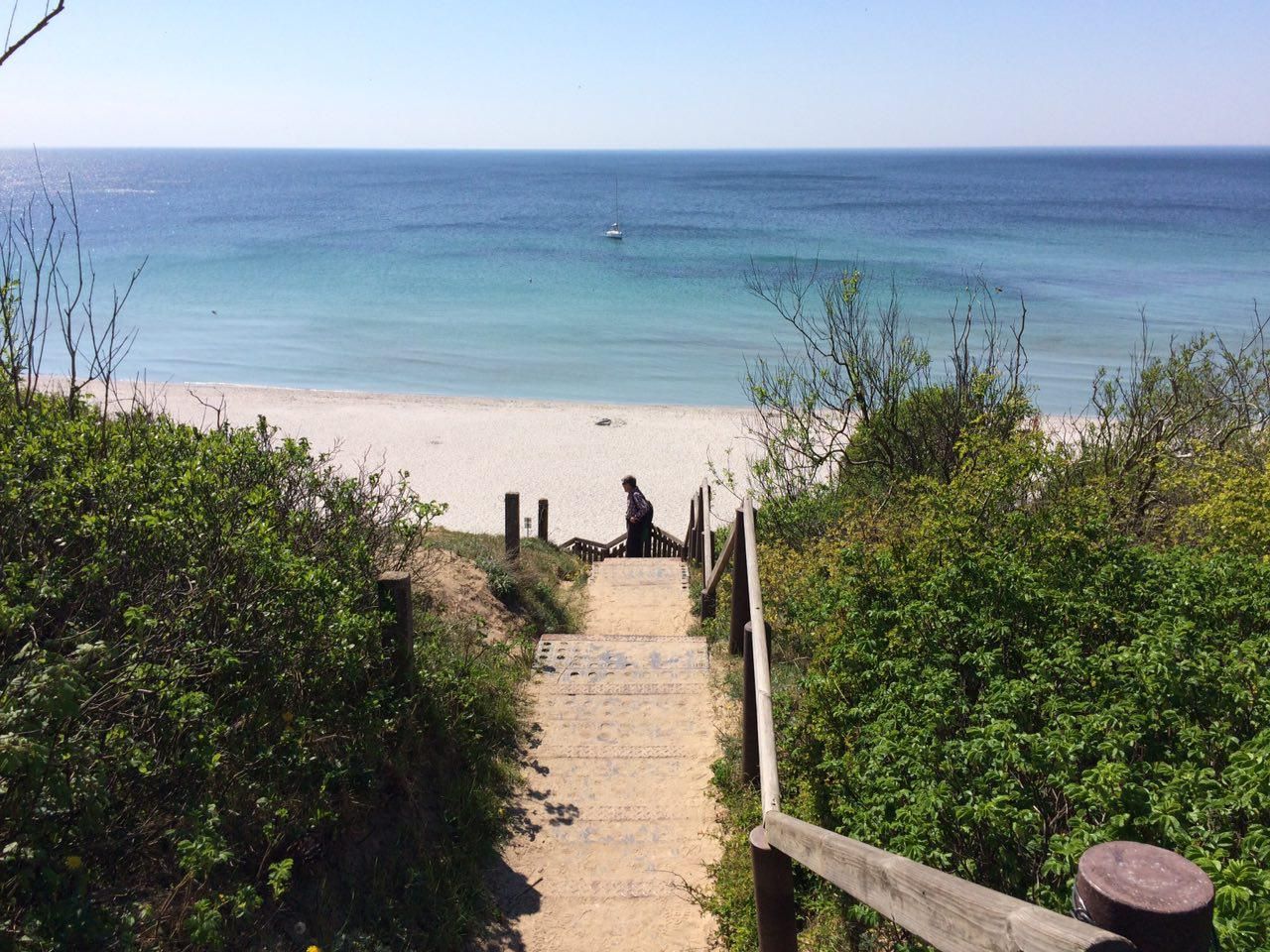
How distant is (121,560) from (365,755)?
1558 millimetres

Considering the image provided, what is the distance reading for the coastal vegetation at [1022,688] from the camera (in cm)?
316

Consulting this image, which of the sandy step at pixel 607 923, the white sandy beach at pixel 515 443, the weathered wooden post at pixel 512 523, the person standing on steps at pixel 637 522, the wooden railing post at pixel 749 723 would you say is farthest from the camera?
the white sandy beach at pixel 515 443

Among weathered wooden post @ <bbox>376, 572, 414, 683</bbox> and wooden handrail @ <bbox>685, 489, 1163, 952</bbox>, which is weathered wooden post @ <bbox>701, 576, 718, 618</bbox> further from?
wooden handrail @ <bbox>685, 489, 1163, 952</bbox>

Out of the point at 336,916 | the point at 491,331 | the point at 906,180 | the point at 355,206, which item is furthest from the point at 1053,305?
the point at 906,180

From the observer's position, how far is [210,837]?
137 inches

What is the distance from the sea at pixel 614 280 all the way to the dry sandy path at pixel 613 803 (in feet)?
23.0

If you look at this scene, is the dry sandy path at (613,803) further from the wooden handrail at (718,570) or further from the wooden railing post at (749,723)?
the wooden handrail at (718,570)

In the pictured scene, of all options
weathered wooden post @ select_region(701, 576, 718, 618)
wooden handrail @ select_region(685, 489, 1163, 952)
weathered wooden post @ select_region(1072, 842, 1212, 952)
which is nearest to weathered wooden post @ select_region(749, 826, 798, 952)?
wooden handrail @ select_region(685, 489, 1163, 952)

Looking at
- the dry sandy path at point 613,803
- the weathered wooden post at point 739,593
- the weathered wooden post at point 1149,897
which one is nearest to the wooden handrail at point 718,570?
the weathered wooden post at point 739,593

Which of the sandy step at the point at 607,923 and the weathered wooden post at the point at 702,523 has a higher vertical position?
the weathered wooden post at the point at 702,523

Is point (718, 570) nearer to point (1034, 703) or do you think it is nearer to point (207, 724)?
point (1034, 703)

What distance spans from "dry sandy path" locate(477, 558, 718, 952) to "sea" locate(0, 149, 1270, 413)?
702 centimetres

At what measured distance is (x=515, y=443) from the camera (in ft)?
86.7

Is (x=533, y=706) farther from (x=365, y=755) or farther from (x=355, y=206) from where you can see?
(x=355, y=206)
